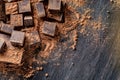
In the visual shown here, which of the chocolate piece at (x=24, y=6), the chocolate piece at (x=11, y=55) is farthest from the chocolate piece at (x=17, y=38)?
the chocolate piece at (x=24, y=6)

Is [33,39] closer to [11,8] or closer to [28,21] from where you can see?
[28,21]

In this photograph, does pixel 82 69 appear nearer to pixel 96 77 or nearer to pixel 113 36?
pixel 96 77

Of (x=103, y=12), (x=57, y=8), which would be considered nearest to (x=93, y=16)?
(x=103, y=12)

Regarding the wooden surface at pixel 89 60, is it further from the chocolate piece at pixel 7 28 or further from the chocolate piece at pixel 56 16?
the chocolate piece at pixel 7 28

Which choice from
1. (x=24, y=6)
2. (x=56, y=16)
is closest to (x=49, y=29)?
(x=56, y=16)

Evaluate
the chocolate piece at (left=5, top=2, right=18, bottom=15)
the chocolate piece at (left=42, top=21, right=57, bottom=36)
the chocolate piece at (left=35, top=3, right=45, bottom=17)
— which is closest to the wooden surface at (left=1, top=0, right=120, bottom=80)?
the chocolate piece at (left=42, top=21, right=57, bottom=36)

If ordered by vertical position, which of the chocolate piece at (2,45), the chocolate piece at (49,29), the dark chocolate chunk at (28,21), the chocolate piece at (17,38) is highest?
the dark chocolate chunk at (28,21)

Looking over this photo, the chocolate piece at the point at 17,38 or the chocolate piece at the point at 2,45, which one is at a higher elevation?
the chocolate piece at the point at 17,38
